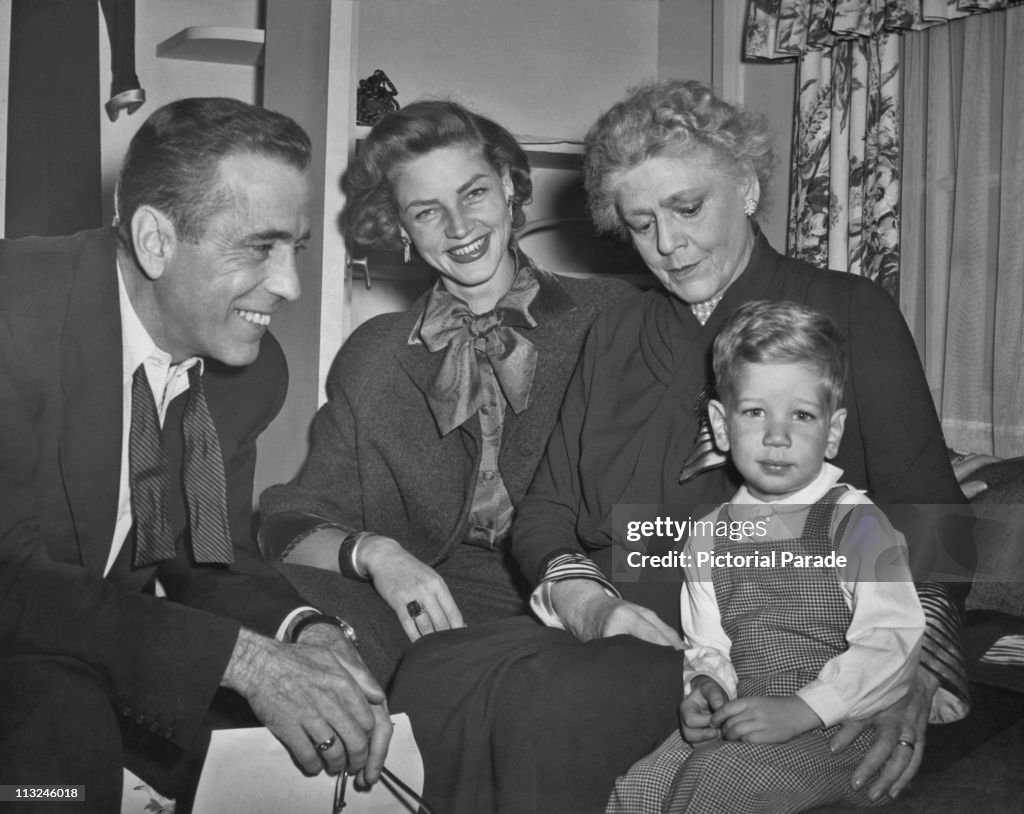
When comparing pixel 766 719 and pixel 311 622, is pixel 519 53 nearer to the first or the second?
pixel 311 622

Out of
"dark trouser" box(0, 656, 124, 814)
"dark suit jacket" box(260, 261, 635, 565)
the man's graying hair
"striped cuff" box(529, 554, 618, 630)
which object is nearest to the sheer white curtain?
"dark suit jacket" box(260, 261, 635, 565)

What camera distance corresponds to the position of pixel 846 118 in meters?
1.92

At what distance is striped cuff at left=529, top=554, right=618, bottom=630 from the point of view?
1.05m

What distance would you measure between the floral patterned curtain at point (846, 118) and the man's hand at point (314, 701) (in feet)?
4.38

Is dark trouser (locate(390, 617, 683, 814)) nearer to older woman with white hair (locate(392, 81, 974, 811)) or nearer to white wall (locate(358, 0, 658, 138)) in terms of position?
older woman with white hair (locate(392, 81, 974, 811))

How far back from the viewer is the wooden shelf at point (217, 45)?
0.99 metres

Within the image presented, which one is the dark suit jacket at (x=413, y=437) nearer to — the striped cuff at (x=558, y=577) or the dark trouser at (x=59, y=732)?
the striped cuff at (x=558, y=577)

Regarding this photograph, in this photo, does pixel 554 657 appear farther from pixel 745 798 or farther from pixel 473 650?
pixel 745 798

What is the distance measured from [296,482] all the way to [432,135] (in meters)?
0.50

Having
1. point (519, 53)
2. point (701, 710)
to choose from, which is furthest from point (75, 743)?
point (519, 53)

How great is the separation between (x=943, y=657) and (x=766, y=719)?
0.20m

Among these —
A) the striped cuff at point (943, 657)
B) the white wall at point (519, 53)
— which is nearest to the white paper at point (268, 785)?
the striped cuff at point (943, 657)

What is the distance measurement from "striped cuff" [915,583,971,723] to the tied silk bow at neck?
58 centimetres

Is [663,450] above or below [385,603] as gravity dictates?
above
